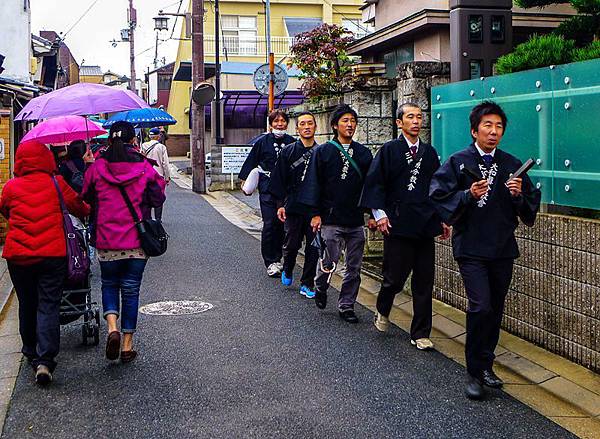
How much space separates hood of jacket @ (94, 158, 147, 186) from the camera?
20.2 ft

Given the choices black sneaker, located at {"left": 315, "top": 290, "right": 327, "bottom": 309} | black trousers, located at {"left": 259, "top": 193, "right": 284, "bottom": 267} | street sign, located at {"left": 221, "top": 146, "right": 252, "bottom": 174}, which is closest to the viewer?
black sneaker, located at {"left": 315, "top": 290, "right": 327, "bottom": 309}

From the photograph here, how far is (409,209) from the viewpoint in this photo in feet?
21.9

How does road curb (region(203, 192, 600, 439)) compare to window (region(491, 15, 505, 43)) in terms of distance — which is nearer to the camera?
road curb (region(203, 192, 600, 439))

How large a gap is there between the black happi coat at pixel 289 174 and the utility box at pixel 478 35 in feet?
6.34

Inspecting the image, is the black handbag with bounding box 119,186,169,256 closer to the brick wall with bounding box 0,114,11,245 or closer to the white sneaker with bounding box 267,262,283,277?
the white sneaker with bounding box 267,262,283,277

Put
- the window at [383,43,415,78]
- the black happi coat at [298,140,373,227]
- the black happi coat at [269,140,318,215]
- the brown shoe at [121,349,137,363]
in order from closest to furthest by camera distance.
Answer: the brown shoe at [121,349,137,363]
the black happi coat at [298,140,373,227]
the black happi coat at [269,140,318,215]
the window at [383,43,415,78]

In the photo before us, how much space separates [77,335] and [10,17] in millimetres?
13513

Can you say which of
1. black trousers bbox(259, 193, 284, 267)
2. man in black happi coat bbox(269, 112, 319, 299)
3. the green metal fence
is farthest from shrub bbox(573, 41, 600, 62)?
black trousers bbox(259, 193, 284, 267)

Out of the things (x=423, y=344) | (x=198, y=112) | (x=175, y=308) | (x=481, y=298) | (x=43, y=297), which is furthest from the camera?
(x=198, y=112)

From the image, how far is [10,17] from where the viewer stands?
18406mm

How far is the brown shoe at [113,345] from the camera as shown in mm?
6105

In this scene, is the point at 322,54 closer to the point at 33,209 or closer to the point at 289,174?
the point at 289,174

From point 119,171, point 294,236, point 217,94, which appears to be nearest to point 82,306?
point 119,171

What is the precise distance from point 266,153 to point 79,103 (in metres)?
3.35
